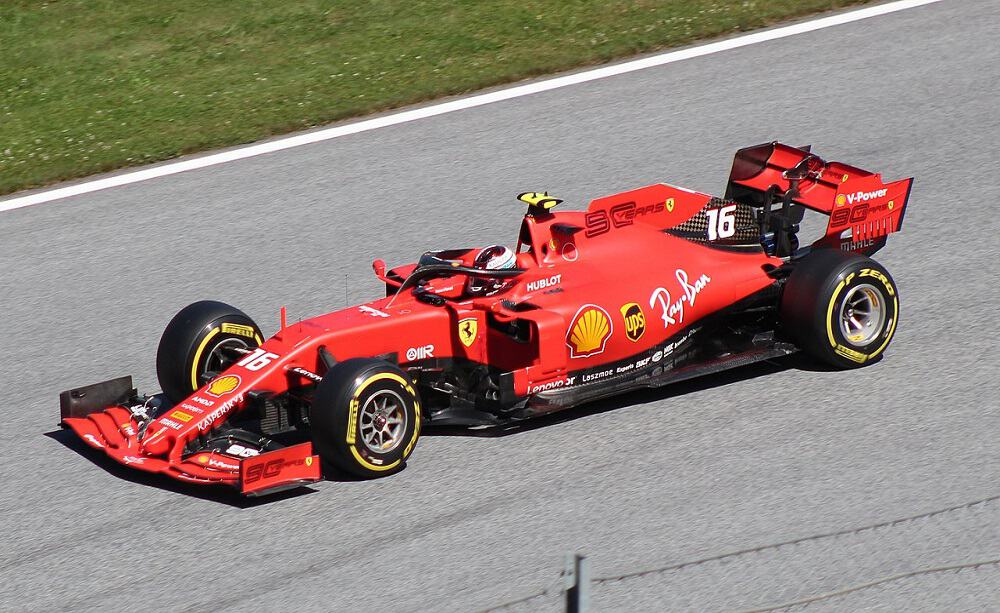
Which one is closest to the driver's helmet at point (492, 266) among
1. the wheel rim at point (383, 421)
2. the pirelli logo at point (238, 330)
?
the wheel rim at point (383, 421)

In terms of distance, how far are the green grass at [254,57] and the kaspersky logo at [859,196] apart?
5746 mm

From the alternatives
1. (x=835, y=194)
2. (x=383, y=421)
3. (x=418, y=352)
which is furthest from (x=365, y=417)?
(x=835, y=194)

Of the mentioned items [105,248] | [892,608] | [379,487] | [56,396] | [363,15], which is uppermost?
[363,15]

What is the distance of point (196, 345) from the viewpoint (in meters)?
8.82

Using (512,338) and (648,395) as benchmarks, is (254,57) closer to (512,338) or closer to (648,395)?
(512,338)

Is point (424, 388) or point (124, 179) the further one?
point (124, 179)

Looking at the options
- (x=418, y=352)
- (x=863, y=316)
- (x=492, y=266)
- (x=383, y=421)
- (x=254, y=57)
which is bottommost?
(x=863, y=316)

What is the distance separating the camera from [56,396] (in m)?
9.72

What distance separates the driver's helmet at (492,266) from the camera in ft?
29.2

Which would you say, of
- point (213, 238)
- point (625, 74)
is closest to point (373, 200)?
point (213, 238)

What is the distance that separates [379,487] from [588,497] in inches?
46.4

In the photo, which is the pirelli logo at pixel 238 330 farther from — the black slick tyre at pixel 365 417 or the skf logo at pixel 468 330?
the skf logo at pixel 468 330

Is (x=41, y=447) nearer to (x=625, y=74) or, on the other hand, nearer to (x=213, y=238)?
(x=213, y=238)

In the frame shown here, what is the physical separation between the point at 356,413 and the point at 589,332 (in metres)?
1.64
